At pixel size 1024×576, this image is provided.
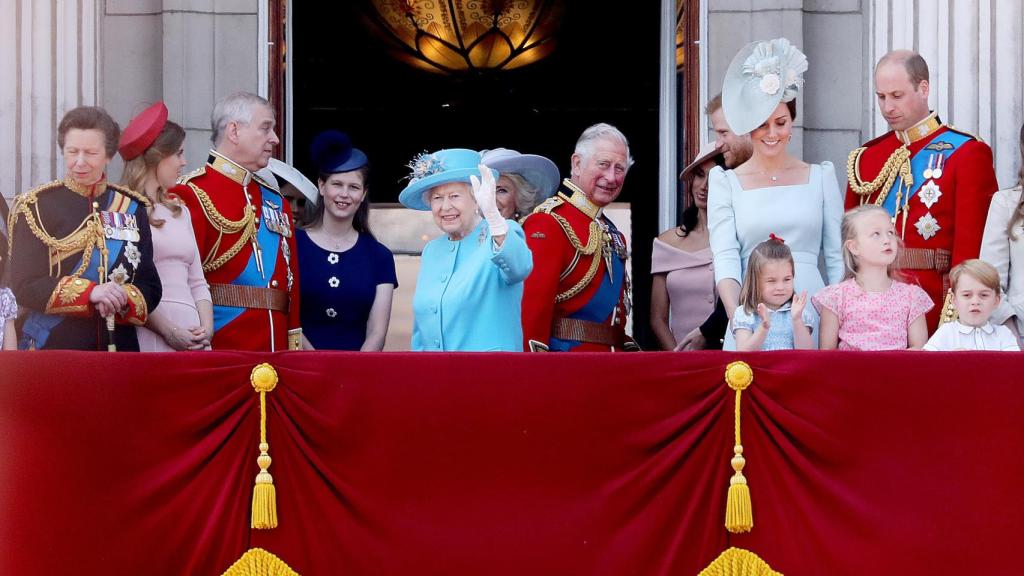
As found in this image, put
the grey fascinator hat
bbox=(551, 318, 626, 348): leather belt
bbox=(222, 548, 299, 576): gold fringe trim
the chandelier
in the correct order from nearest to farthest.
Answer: bbox=(222, 548, 299, 576): gold fringe trim, the grey fascinator hat, bbox=(551, 318, 626, 348): leather belt, the chandelier

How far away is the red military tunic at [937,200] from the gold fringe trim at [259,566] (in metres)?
2.52

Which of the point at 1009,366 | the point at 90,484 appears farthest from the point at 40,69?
the point at 1009,366

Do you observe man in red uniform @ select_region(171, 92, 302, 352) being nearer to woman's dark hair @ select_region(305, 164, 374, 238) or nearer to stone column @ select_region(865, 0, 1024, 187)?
woman's dark hair @ select_region(305, 164, 374, 238)

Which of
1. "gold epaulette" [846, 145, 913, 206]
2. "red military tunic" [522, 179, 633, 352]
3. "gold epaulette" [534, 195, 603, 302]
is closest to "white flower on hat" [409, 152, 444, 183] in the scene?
"red military tunic" [522, 179, 633, 352]

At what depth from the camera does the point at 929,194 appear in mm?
6230

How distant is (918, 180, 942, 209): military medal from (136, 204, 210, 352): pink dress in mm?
2669

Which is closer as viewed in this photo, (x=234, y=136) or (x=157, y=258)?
(x=157, y=258)

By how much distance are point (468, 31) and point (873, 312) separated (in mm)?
5428

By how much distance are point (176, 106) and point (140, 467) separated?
9.99ft

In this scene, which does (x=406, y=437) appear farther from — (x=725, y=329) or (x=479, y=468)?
(x=725, y=329)

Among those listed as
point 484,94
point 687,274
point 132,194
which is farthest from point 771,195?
point 484,94

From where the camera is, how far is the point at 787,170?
6.07m

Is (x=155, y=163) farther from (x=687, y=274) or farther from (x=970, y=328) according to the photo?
(x=970, y=328)

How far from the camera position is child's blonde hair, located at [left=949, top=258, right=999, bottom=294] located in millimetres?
5613
